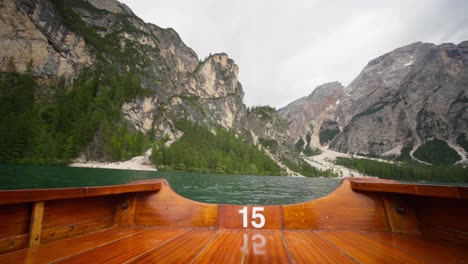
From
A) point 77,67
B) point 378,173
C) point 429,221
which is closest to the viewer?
point 429,221

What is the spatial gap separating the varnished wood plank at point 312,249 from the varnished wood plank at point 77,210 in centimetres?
305

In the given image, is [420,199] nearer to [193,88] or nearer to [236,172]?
[236,172]

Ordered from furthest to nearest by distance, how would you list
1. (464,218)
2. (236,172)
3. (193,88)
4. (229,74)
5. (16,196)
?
(229,74)
(193,88)
(236,172)
(464,218)
(16,196)

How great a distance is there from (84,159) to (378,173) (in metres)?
177

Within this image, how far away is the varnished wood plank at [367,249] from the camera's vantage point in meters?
2.43

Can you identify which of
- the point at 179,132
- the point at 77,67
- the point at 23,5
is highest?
the point at 23,5

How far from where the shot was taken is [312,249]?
9.06 feet

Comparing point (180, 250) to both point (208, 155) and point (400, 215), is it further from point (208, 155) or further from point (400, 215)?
point (208, 155)

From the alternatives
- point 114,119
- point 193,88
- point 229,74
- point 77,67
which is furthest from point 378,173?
point 77,67

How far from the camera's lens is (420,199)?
348 cm

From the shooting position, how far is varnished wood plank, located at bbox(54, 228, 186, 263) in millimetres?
2234

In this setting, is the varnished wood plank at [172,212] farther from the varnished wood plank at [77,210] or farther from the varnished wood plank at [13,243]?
the varnished wood plank at [13,243]

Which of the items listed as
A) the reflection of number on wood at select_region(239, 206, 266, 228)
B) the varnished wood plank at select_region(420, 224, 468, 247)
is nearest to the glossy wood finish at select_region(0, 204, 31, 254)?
the reflection of number on wood at select_region(239, 206, 266, 228)

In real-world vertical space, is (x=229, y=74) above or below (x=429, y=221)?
above
